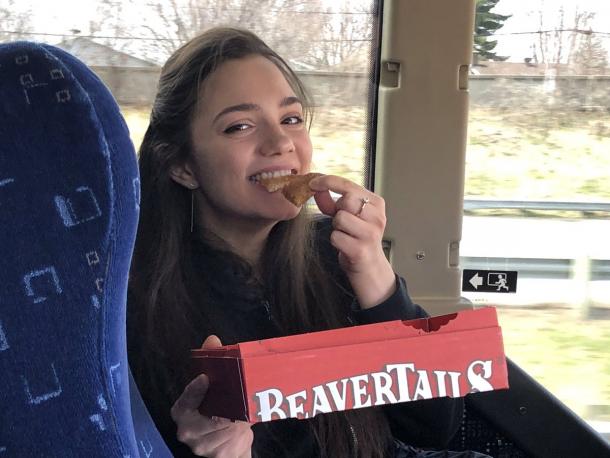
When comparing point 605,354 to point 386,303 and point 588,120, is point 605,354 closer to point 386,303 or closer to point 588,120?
point 588,120

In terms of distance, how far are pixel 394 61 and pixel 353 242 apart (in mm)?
820

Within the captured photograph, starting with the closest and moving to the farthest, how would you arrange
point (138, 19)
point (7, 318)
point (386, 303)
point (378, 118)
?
point (7, 318) < point (386, 303) < point (138, 19) < point (378, 118)

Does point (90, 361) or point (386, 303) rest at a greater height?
point (90, 361)

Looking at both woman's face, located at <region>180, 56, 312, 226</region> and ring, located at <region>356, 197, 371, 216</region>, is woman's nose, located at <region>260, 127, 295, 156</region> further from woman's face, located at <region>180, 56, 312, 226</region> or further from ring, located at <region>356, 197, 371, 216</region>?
ring, located at <region>356, 197, 371, 216</region>

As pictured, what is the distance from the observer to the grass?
246 cm

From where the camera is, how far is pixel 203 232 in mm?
1890

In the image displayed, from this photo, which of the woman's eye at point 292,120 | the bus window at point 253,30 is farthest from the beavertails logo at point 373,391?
the bus window at point 253,30

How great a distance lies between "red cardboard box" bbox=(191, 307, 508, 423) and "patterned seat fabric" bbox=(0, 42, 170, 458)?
0.90 feet

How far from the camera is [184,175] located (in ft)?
6.17

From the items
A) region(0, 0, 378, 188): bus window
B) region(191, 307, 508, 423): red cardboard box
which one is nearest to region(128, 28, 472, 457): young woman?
region(0, 0, 378, 188): bus window

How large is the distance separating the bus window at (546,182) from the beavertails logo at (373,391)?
135 centimetres

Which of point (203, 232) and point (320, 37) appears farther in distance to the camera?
point (320, 37)

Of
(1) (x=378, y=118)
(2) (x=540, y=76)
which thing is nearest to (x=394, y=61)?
(1) (x=378, y=118)

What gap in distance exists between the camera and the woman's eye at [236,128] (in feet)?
5.94
